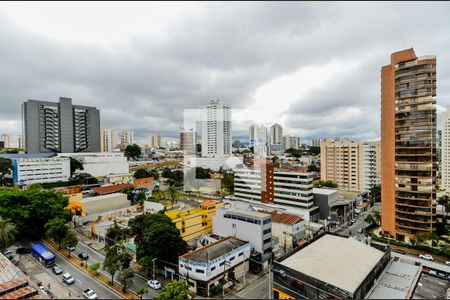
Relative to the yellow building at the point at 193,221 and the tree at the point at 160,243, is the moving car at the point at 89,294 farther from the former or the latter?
the yellow building at the point at 193,221

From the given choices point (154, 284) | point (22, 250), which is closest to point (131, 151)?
point (22, 250)

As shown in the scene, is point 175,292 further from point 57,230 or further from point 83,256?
point 57,230

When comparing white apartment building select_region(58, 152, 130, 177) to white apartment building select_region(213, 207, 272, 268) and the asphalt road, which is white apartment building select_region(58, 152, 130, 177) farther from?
white apartment building select_region(213, 207, 272, 268)

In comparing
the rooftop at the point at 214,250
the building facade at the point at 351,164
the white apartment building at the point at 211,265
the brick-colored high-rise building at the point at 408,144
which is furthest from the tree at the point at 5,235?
the building facade at the point at 351,164

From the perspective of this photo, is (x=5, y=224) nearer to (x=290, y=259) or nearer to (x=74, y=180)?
(x=290, y=259)

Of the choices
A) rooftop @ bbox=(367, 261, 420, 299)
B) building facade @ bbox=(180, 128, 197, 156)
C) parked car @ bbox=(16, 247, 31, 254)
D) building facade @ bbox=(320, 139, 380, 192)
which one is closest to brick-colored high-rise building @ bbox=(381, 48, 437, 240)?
rooftop @ bbox=(367, 261, 420, 299)
